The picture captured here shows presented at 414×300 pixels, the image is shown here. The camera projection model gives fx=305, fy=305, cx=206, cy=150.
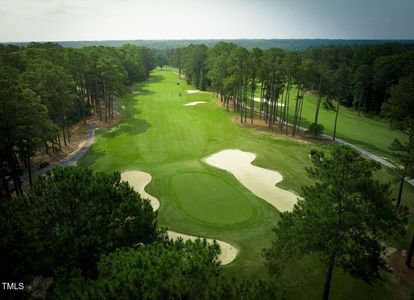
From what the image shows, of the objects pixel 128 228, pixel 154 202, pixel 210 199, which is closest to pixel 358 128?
pixel 210 199

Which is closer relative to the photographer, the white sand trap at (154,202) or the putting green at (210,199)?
the white sand trap at (154,202)

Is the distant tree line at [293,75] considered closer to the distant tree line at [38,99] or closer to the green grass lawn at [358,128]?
the green grass lawn at [358,128]

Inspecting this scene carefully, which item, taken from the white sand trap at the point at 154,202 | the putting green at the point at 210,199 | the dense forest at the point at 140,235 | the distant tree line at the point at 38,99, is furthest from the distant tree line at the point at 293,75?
the white sand trap at the point at 154,202

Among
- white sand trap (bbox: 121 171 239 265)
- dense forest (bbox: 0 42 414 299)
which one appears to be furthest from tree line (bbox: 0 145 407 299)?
white sand trap (bbox: 121 171 239 265)

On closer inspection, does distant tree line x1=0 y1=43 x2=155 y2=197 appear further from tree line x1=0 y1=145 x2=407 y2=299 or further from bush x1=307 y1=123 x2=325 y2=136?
bush x1=307 y1=123 x2=325 y2=136

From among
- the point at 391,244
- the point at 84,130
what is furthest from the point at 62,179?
the point at 84,130
